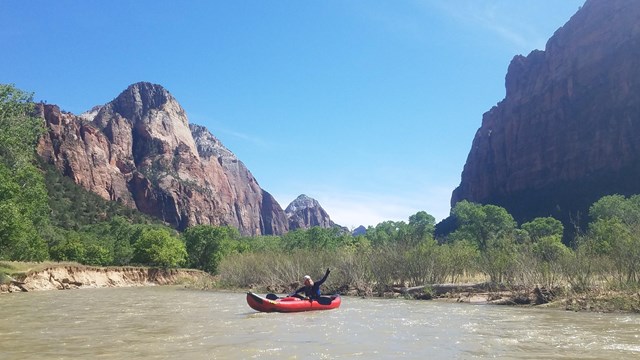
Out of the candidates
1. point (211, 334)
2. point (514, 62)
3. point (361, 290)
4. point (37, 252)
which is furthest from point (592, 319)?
point (514, 62)

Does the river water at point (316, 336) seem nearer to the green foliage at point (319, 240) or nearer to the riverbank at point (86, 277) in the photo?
the riverbank at point (86, 277)

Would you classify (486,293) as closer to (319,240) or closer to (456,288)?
(456,288)

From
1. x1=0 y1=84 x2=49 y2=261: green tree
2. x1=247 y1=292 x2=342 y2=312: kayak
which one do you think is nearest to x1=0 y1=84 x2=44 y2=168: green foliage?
x1=0 y1=84 x2=49 y2=261: green tree

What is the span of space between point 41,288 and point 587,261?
145 feet

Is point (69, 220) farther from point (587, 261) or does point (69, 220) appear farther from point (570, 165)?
point (570, 165)

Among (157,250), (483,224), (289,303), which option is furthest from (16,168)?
(483,224)

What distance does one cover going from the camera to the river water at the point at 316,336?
11125 mm

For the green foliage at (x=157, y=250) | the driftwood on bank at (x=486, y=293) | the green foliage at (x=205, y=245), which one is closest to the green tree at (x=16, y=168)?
the driftwood on bank at (x=486, y=293)

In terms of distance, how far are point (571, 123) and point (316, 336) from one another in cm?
15153

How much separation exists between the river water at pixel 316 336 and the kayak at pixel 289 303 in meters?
0.40

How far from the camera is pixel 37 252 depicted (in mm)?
55156

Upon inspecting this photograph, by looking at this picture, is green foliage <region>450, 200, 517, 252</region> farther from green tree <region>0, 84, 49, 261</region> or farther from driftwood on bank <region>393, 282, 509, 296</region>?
green tree <region>0, 84, 49, 261</region>

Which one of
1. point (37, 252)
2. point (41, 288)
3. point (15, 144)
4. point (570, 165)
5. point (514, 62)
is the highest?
point (514, 62)

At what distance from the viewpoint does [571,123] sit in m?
145
